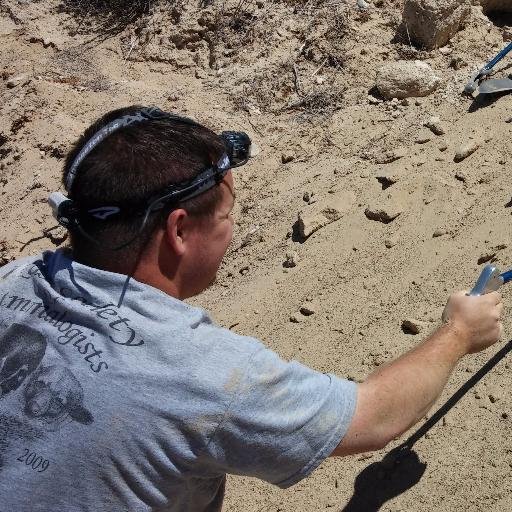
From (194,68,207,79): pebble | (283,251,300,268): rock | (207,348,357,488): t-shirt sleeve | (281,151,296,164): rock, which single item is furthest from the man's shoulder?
(194,68,207,79): pebble

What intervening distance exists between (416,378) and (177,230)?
63 centimetres

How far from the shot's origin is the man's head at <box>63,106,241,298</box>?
162 centimetres

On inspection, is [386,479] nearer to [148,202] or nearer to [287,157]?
[148,202]

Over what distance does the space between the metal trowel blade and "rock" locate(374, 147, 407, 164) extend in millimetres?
521

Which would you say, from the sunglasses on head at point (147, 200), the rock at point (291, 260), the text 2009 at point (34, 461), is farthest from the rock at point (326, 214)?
the text 2009 at point (34, 461)

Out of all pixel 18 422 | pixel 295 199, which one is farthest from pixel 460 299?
pixel 295 199

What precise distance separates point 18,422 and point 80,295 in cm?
28

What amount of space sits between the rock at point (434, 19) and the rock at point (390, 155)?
0.97 meters

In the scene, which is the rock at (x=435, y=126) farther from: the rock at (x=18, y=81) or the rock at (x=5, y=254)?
the rock at (x=18, y=81)

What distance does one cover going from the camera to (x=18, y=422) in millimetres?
1532

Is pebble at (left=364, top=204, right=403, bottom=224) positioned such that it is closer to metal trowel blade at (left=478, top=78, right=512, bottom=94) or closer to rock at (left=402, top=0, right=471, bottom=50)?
metal trowel blade at (left=478, top=78, right=512, bottom=94)

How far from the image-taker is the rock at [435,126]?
3.97 meters

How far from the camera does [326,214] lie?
3.85m

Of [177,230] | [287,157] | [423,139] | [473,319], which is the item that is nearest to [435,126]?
[423,139]
